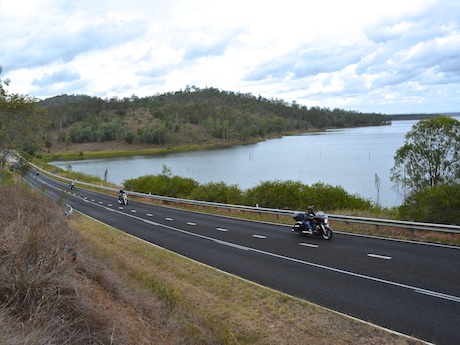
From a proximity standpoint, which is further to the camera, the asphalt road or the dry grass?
the asphalt road

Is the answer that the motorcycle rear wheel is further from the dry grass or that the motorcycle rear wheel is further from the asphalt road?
the dry grass

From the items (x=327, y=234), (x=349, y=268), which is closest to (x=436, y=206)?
(x=327, y=234)

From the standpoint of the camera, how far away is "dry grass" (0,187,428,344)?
5.79 meters

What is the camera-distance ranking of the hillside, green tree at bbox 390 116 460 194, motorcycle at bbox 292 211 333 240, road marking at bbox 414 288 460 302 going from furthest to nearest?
the hillside, green tree at bbox 390 116 460 194, motorcycle at bbox 292 211 333 240, road marking at bbox 414 288 460 302

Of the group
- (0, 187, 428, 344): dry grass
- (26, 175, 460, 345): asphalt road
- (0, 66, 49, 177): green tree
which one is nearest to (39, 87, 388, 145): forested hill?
(0, 66, 49, 177): green tree

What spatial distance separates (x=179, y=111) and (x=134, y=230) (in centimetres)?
16934

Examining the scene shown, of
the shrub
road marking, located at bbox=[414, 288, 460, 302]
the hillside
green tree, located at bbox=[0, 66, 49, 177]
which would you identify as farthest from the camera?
the hillside

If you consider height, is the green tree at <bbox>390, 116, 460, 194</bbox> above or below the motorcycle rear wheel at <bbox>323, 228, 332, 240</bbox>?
above

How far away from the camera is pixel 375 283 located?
35.6 ft

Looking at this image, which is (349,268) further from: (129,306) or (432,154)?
(432,154)

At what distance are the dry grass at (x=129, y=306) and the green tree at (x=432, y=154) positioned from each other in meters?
29.2

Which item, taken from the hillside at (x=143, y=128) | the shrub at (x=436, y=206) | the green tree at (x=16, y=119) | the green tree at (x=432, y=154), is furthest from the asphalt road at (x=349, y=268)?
the hillside at (x=143, y=128)

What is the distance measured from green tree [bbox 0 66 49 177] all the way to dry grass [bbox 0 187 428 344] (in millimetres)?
18421

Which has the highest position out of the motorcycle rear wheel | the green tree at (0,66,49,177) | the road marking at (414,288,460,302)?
the green tree at (0,66,49,177)
